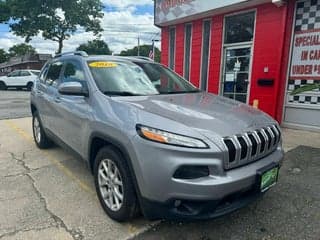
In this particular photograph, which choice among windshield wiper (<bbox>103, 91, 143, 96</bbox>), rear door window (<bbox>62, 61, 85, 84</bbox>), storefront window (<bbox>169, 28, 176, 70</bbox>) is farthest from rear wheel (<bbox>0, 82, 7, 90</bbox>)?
windshield wiper (<bbox>103, 91, 143, 96</bbox>)

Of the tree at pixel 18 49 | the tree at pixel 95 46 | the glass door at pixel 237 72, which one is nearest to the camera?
the glass door at pixel 237 72

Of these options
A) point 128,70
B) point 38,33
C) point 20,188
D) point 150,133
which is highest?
point 38,33

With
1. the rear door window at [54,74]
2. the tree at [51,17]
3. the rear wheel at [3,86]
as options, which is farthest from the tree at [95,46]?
the rear door window at [54,74]

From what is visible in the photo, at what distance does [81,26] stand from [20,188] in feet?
93.2

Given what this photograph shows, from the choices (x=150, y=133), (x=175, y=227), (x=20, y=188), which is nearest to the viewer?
(x=150, y=133)

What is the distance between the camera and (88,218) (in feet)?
9.53

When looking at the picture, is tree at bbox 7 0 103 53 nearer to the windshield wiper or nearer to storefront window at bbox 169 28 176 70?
storefront window at bbox 169 28 176 70

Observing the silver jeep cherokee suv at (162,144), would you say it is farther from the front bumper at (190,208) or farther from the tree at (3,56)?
the tree at (3,56)

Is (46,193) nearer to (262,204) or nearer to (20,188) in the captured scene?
(20,188)

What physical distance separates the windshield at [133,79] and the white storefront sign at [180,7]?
4487 mm

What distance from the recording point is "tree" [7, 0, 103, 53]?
26.0 meters

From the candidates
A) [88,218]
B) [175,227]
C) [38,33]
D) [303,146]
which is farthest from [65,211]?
[38,33]

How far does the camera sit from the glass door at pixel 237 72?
777cm

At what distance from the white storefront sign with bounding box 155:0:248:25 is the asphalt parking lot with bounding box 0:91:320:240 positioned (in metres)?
5.01
